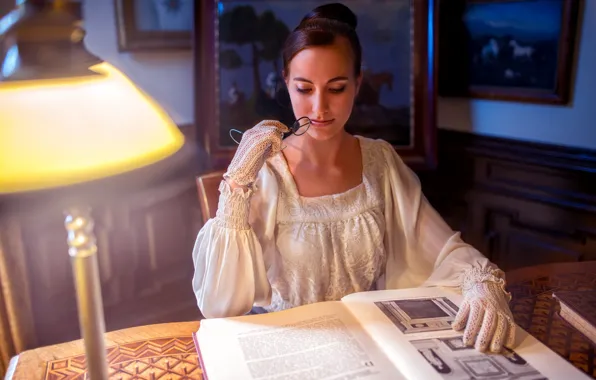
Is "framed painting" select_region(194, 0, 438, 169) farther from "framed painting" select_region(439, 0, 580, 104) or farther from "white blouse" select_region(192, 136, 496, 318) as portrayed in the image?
"white blouse" select_region(192, 136, 496, 318)

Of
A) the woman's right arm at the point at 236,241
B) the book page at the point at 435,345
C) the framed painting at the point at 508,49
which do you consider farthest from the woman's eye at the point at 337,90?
the framed painting at the point at 508,49

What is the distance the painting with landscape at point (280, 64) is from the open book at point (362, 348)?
32.5 inches

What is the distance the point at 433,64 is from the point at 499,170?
1.53ft

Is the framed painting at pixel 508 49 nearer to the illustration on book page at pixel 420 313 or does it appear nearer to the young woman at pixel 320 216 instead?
the young woman at pixel 320 216

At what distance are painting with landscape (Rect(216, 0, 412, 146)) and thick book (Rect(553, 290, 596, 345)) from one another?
0.96 meters

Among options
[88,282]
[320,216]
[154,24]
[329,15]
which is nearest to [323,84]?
[329,15]

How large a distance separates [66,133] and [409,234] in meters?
0.96

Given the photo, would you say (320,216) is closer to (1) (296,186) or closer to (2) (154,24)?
(1) (296,186)

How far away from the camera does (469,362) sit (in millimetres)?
783

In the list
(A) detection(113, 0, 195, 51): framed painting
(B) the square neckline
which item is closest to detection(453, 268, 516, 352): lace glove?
(B) the square neckline

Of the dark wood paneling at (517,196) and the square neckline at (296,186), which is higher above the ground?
the square neckline at (296,186)

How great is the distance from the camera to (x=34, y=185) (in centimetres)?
43

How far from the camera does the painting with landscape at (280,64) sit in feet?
5.41

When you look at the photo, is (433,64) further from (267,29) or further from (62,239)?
(62,239)
